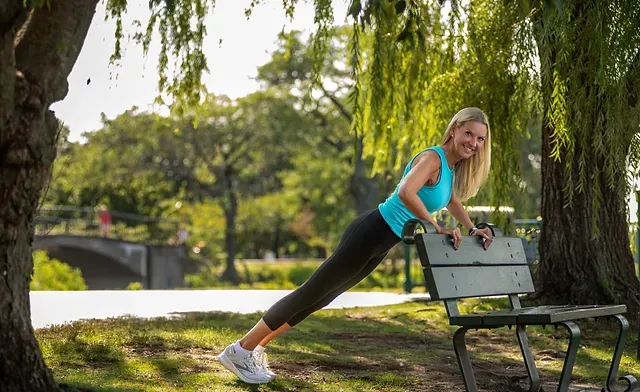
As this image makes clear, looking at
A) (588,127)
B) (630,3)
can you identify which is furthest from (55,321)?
(630,3)

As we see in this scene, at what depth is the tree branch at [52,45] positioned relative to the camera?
15.3 ft

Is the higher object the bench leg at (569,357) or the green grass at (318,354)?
the bench leg at (569,357)

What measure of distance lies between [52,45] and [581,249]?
19.8 ft

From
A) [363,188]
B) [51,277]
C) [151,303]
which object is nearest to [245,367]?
[151,303]

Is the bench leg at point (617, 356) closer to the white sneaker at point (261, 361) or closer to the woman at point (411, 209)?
the woman at point (411, 209)

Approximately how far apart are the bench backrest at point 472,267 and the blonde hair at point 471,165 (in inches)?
11.9

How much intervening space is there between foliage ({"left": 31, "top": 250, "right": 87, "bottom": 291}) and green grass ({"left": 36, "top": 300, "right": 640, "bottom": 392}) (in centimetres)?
1044

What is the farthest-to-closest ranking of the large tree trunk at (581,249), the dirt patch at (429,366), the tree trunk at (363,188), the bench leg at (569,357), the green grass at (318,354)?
1. the tree trunk at (363,188)
2. the large tree trunk at (581,249)
3. the dirt patch at (429,366)
4. the green grass at (318,354)
5. the bench leg at (569,357)

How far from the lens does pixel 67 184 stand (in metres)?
39.0

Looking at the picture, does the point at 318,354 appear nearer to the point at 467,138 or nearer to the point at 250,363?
the point at 250,363

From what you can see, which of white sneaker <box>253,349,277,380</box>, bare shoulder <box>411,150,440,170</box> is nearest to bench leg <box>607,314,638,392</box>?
bare shoulder <box>411,150,440,170</box>

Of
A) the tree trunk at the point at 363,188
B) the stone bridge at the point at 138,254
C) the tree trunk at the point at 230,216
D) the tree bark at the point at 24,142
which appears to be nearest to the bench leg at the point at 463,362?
the tree bark at the point at 24,142

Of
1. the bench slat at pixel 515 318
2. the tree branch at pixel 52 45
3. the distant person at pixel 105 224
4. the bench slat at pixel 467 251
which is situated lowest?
the bench slat at pixel 515 318

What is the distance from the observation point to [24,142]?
177 inches
